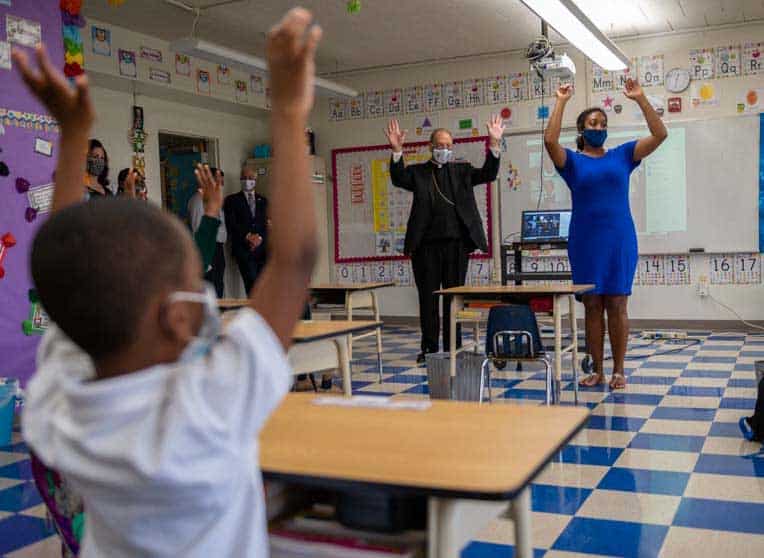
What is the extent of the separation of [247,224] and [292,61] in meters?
7.11

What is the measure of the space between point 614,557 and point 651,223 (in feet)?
19.4

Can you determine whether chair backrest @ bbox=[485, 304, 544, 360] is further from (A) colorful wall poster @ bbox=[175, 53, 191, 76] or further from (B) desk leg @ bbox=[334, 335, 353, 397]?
(A) colorful wall poster @ bbox=[175, 53, 191, 76]

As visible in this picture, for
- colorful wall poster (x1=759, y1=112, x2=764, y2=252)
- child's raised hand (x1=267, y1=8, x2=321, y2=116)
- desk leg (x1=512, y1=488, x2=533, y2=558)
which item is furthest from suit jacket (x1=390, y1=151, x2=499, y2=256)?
child's raised hand (x1=267, y1=8, x2=321, y2=116)

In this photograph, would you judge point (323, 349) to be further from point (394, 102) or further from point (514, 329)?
point (394, 102)

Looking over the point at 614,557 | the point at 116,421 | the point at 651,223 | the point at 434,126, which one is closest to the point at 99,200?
the point at 116,421

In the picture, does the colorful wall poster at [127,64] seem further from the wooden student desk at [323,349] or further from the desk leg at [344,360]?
the desk leg at [344,360]

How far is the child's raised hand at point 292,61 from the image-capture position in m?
0.75

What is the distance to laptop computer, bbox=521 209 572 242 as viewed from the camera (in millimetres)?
6531

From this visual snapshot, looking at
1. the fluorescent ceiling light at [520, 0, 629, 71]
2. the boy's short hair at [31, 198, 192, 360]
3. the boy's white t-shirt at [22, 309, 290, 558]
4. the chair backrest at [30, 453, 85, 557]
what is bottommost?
the chair backrest at [30, 453, 85, 557]

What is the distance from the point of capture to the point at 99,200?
78cm

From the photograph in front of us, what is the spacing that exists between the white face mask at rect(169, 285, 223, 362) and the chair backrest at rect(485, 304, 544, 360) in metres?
3.17

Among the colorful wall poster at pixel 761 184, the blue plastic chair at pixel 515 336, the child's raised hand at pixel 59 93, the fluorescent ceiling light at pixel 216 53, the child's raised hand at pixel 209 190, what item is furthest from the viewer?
the colorful wall poster at pixel 761 184

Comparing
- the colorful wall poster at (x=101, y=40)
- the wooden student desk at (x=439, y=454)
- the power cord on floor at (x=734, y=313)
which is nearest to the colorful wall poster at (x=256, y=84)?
the colorful wall poster at (x=101, y=40)

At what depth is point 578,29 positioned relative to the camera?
5.68 metres
